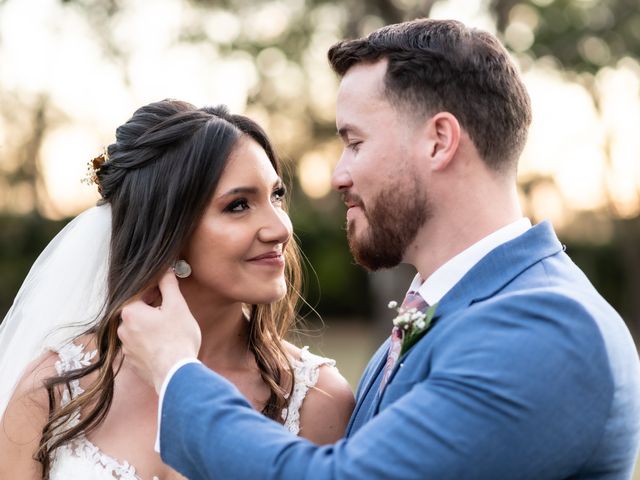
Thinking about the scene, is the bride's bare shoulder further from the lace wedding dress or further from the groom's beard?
the groom's beard

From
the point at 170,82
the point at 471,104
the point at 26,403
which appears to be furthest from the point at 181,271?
the point at 170,82

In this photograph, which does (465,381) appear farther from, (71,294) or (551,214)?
(551,214)

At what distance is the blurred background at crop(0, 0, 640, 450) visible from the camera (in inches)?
523

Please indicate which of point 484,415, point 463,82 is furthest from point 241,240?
point 484,415

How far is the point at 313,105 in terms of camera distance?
25.4 m

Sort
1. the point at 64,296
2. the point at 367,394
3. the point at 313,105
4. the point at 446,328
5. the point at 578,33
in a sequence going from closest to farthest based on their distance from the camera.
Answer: the point at 446,328 < the point at 367,394 < the point at 64,296 < the point at 578,33 < the point at 313,105

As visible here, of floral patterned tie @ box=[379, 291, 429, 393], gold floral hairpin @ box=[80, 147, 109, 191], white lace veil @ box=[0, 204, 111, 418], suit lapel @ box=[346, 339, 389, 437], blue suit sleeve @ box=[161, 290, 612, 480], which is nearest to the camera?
blue suit sleeve @ box=[161, 290, 612, 480]

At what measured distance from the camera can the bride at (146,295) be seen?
12.5 ft

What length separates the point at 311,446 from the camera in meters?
2.65

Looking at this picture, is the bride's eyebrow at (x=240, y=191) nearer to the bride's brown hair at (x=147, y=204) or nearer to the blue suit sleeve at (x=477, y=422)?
the bride's brown hair at (x=147, y=204)

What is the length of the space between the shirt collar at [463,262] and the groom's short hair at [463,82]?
23cm

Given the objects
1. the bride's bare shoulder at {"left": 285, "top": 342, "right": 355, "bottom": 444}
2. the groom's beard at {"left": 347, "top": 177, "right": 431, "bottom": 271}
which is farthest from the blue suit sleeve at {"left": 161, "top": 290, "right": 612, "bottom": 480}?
the bride's bare shoulder at {"left": 285, "top": 342, "right": 355, "bottom": 444}

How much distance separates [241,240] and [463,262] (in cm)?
105

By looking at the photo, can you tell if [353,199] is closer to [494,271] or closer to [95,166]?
[494,271]
